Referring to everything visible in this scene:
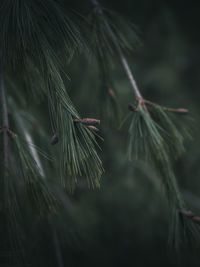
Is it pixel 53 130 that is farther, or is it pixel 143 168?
pixel 143 168

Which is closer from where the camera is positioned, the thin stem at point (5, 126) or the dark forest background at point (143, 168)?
the thin stem at point (5, 126)

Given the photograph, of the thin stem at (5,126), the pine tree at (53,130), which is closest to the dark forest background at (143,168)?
the pine tree at (53,130)

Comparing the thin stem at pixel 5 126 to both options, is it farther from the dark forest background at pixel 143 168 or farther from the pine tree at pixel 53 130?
the dark forest background at pixel 143 168

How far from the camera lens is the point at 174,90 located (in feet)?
9.86

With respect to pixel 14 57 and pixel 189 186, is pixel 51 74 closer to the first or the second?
pixel 14 57

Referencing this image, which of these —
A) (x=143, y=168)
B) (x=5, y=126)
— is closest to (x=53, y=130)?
(x=5, y=126)

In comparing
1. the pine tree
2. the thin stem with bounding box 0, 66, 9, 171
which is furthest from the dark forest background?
the thin stem with bounding box 0, 66, 9, 171

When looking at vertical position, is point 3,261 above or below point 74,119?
below

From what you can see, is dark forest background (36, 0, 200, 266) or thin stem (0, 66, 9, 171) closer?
thin stem (0, 66, 9, 171)

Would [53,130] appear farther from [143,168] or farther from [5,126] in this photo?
[143,168]

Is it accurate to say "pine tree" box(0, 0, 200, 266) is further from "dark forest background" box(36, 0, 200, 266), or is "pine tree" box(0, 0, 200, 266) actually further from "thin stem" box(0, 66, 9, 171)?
"dark forest background" box(36, 0, 200, 266)

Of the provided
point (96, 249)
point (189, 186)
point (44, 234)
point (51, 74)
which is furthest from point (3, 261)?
point (189, 186)

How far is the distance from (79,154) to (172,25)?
252 centimetres

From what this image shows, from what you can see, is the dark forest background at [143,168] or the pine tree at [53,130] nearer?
the pine tree at [53,130]
